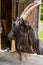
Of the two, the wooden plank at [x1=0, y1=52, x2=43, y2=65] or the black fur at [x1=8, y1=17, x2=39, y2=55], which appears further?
the black fur at [x1=8, y1=17, x2=39, y2=55]

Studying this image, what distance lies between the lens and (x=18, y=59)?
1953mm

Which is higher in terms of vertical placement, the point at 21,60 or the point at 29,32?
the point at 29,32

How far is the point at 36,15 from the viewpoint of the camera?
3.24 metres

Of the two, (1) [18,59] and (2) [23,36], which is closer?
(1) [18,59]

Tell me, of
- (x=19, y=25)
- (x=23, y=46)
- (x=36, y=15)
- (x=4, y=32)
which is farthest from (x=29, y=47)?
(x=4, y=32)

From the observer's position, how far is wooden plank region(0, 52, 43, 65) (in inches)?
73.9

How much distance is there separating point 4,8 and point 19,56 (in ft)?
9.17

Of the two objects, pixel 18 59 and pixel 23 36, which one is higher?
pixel 23 36

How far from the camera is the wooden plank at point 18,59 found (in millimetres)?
1877

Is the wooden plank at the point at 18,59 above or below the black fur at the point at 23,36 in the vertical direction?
below

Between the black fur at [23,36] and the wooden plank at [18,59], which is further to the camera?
the black fur at [23,36]

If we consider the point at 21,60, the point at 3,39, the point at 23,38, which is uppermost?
the point at 23,38

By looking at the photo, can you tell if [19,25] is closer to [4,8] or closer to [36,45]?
[36,45]

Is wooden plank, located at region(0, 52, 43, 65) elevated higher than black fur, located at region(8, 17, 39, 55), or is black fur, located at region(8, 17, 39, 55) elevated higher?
black fur, located at region(8, 17, 39, 55)
